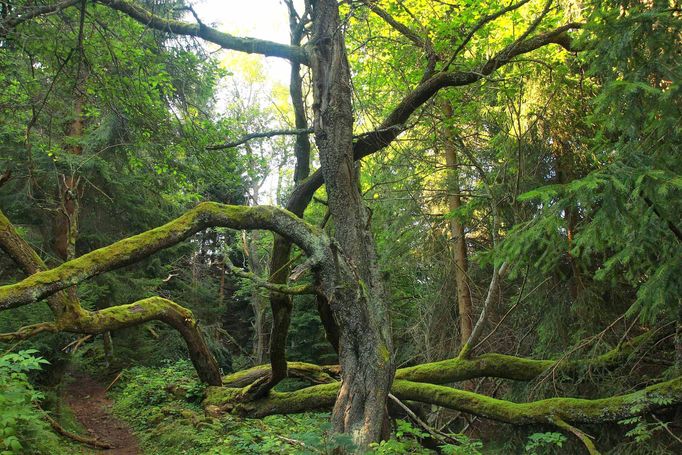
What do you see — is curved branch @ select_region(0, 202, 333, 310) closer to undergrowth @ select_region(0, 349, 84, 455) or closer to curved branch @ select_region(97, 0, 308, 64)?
undergrowth @ select_region(0, 349, 84, 455)

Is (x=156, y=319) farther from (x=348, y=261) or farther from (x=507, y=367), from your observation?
(x=507, y=367)

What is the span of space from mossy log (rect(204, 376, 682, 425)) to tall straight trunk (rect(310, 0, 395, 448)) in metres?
2.24

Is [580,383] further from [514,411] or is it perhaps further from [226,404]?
[226,404]

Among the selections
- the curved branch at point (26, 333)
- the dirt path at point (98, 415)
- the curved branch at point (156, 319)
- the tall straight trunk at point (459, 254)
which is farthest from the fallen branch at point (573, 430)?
the dirt path at point (98, 415)

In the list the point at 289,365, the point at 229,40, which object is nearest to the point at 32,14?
the point at 229,40

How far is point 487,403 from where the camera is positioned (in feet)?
21.1

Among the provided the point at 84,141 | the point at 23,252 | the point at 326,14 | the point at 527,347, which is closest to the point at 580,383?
A: the point at 527,347

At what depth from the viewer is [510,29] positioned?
347 inches

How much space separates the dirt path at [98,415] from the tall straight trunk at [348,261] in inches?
195

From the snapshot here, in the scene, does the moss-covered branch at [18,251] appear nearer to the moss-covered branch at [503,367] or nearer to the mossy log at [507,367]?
the mossy log at [507,367]

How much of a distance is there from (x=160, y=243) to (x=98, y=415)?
298 inches

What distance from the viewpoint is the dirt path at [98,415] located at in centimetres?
820

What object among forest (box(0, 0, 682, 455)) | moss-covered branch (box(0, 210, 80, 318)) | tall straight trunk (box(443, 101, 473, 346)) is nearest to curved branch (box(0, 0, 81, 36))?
forest (box(0, 0, 682, 455))

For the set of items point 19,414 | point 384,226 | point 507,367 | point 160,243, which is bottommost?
point 507,367
